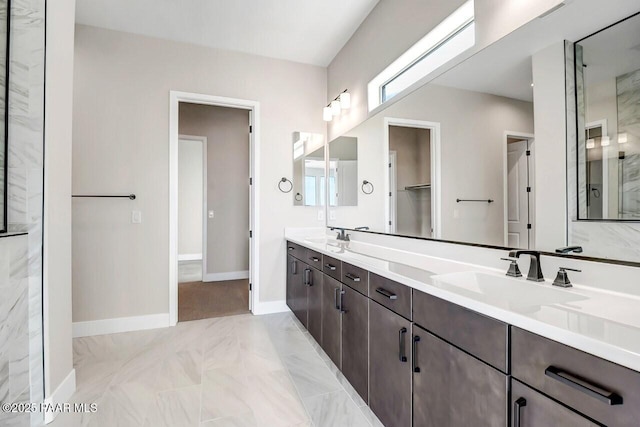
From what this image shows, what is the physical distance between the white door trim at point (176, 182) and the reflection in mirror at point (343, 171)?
808 mm

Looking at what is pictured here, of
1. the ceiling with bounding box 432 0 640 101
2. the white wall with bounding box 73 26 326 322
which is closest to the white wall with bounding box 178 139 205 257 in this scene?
the white wall with bounding box 73 26 326 322

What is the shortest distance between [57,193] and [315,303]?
1.79 meters

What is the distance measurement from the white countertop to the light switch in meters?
2.29

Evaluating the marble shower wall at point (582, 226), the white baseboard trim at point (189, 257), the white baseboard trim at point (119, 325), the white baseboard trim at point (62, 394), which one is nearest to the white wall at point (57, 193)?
the white baseboard trim at point (62, 394)

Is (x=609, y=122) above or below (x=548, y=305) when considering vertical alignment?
above

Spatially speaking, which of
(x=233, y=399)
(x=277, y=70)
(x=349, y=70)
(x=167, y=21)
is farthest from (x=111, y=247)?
(x=349, y=70)

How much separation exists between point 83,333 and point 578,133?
370cm

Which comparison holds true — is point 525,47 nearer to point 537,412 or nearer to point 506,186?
point 506,186

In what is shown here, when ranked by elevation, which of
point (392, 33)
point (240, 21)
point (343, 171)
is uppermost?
point (240, 21)

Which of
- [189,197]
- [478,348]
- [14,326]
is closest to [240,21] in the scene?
[14,326]

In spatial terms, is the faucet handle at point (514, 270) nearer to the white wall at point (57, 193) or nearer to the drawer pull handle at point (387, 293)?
the drawer pull handle at point (387, 293)

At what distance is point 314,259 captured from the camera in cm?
244

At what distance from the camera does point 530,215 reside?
4.32 ft

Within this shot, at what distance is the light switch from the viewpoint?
2.84m
